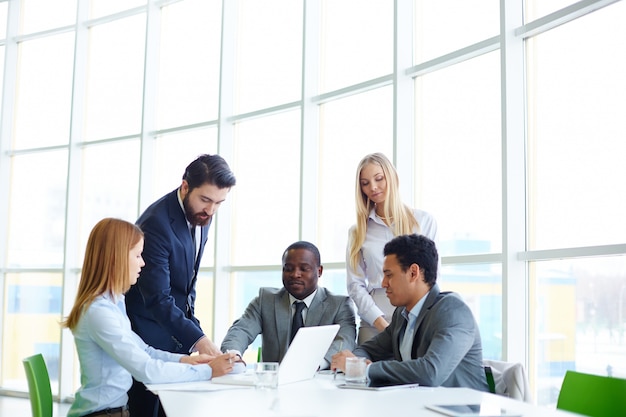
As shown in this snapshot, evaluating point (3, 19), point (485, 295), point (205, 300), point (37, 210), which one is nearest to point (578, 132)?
point (485, 295)

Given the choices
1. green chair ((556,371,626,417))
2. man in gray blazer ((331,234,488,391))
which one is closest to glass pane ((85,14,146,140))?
man in gray blazer ((331,234,488,391))

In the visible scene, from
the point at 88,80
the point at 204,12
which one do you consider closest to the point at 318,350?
the point at 204,12

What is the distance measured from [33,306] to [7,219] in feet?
3.31

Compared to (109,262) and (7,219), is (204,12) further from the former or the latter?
(109,262)

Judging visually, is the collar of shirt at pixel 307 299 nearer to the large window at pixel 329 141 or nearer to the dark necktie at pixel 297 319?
the dark necktie at pixel 297 319

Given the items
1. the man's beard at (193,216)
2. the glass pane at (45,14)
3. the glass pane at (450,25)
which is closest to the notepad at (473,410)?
the man's beard at (193,216)

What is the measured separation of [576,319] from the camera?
3.80 metres

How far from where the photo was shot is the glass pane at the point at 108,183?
7.11 meters

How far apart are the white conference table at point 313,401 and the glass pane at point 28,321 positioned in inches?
216

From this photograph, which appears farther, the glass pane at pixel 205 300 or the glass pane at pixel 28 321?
the glass pane at pixel 28 321

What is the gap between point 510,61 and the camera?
4.10 m

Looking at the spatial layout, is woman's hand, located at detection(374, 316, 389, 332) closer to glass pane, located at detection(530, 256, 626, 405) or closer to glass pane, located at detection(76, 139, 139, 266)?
glass pane, located at detection(530, 256, 626, 405)

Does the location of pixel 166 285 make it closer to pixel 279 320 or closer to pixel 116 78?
pixel 279 320

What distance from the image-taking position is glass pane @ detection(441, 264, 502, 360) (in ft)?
13.9
